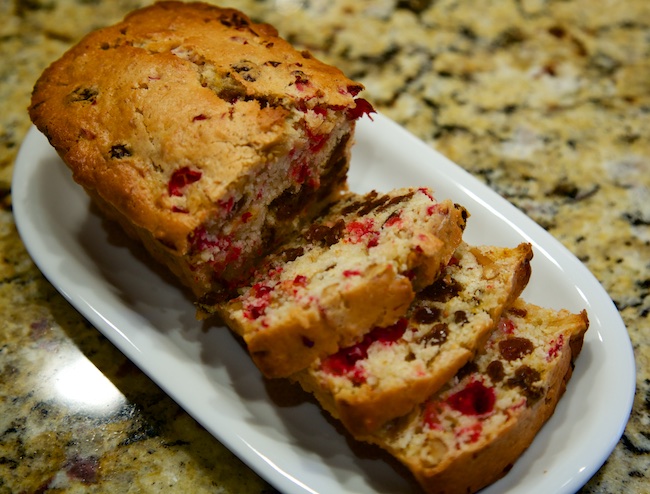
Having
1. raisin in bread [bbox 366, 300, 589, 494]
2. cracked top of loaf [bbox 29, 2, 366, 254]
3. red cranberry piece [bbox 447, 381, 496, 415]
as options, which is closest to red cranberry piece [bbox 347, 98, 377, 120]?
cracked top of loaf [bbox 29, 2, 366, 254]

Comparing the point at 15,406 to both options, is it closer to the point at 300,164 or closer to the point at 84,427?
the point at 84,427

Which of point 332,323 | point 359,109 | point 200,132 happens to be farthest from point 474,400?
point 200,132

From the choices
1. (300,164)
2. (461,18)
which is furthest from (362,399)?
(461,18)

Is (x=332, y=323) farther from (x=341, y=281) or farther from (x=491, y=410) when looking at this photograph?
(x=491, y=410)

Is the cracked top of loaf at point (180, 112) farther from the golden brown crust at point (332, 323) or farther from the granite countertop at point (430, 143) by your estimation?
the granite countertop at point (430, 143)

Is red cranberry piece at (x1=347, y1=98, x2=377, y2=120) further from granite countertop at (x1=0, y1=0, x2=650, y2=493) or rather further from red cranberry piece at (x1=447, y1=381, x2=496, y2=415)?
red cranberry piece at (x1=447, y1=381, x2=496, y2=415)

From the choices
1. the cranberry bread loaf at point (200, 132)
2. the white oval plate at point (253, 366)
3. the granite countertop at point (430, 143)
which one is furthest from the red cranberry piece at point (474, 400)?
the cranberry bread loaf at point (200, 132)
